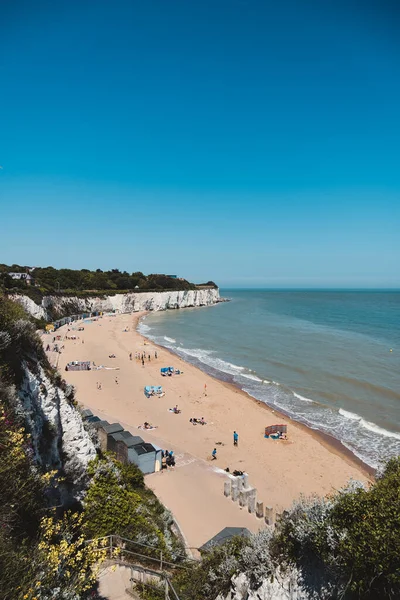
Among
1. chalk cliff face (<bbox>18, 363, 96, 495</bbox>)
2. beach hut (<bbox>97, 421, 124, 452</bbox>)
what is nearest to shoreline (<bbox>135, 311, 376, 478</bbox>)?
beach hut (<bbox>97, 421, 124, 452</bbox>)

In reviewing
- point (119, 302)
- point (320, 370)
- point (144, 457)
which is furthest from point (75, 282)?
point (144, 457)

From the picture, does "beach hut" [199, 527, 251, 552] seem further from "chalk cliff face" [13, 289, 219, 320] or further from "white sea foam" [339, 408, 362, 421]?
"chalk cliff face" [13, 289, 219, 320]

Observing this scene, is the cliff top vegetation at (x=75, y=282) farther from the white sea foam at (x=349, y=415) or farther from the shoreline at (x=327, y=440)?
the white sea foam at (x=349, y=415)

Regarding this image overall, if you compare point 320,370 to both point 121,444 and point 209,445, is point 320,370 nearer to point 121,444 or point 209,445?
point 209,445

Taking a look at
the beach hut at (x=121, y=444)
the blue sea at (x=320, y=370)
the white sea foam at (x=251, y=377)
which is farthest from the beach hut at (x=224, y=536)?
the white sea foam at (x=251, y=377)

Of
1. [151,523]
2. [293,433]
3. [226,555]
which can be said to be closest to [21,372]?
[151,523]
